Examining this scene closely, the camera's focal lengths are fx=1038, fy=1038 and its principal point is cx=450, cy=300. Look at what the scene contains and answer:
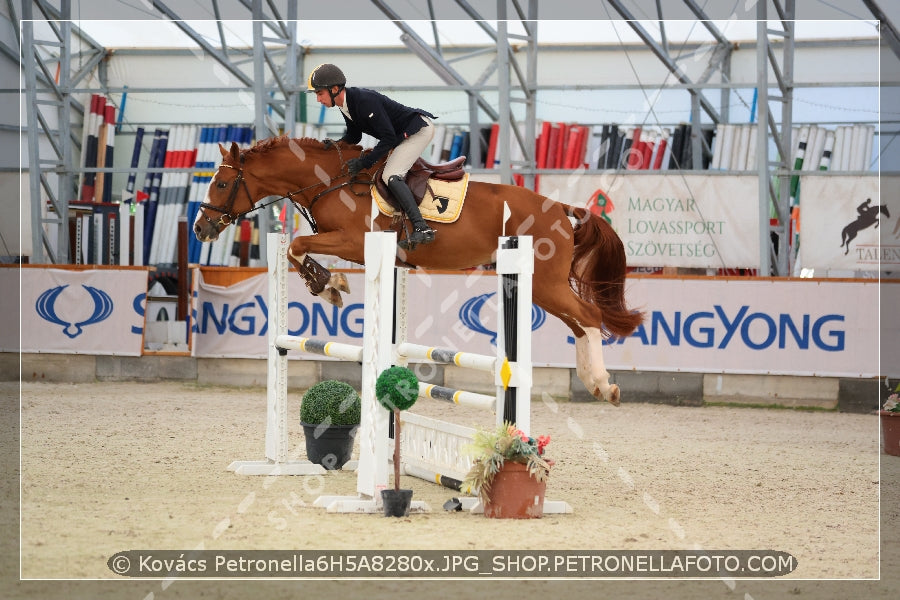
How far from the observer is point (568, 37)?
13992 mm

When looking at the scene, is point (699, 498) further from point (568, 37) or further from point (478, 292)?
point (568, 37)

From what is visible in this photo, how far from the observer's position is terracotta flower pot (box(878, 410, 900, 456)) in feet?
25.0

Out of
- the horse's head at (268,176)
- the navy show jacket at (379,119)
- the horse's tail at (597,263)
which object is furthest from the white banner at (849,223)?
the horse's head at (268,176)

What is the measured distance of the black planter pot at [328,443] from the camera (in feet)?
20.2

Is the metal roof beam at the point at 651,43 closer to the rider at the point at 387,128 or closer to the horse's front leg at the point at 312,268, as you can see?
the rider at the point at 387,128

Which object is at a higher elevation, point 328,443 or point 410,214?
point 410,214

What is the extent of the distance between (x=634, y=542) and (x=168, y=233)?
33.0ft

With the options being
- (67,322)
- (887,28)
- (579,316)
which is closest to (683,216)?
(887,28)

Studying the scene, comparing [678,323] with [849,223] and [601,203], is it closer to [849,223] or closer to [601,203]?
[601,203]

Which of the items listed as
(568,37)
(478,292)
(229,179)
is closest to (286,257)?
(229,179)

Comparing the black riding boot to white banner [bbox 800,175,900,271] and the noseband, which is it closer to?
the noseband

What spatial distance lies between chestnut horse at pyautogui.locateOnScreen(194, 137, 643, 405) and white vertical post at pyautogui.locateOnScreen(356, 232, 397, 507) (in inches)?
24.4

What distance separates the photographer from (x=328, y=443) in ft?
20.4

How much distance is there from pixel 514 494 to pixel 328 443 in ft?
5.72
